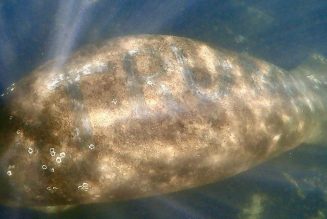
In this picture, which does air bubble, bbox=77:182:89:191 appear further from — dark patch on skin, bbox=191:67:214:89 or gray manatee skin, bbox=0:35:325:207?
dark patch on skin, bbox=191:67:214:89

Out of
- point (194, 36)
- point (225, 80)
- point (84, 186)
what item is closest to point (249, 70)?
point (225, 80)

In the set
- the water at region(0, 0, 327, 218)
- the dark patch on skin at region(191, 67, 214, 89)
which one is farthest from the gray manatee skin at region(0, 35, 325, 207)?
the water at region(0, 0, 327, 218)

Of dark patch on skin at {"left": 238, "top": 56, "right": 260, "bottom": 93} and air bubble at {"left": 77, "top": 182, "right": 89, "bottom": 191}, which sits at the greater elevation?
dark patch on skin at {"left": 238, "top": 56, "right": 260, "bottom": 93}

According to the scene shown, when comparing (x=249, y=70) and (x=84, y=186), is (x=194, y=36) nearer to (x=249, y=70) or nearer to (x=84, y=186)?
(x=249, y=70)

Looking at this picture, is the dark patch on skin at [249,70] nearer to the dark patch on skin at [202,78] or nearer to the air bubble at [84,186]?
the dark patch on skin at [202,78]

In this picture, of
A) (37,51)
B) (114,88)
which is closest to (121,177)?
(114,88)
